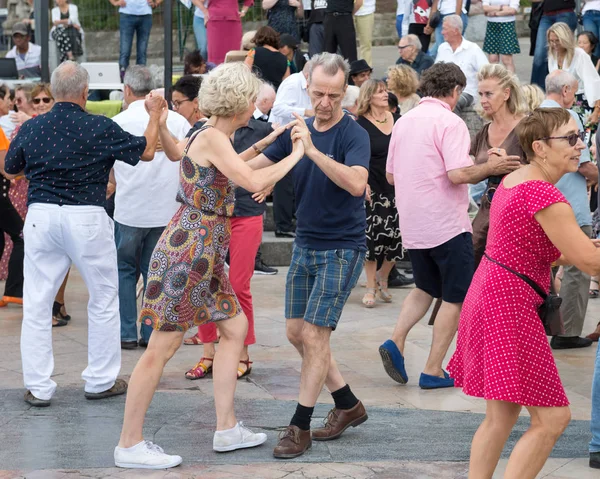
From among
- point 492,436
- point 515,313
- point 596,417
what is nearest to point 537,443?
point 492,436

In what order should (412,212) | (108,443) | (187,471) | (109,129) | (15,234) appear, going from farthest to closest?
(15,234) < (412,212) < (109,129) < (108,443) < (187,471)

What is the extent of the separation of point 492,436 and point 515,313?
0.51 m

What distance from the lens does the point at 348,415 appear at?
216 inches

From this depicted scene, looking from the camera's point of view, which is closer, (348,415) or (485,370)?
(485,370)

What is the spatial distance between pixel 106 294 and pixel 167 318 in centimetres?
124

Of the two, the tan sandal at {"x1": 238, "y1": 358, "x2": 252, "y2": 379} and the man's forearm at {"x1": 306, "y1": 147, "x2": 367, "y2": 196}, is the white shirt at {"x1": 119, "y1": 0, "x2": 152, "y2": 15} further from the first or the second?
the man's forearm at {"x1": 306, "y1": 147, "x2": 367, "y2": 196}

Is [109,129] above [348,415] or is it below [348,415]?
above

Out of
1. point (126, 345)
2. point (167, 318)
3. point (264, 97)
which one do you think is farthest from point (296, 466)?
point (264, 97)

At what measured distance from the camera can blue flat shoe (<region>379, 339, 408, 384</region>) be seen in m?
6.49

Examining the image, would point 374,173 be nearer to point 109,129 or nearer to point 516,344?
point 109,129

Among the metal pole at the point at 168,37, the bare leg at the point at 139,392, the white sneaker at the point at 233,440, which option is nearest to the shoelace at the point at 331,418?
the white sneaker at the point at 233,440

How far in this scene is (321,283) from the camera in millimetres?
5281

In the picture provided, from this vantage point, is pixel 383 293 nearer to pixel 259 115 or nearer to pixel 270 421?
pixel 259 115

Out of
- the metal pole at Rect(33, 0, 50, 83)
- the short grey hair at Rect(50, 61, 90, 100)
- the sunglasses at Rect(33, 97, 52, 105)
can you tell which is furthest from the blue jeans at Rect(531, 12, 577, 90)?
the short grey hair at Rect(50, 61, 90, 100)
